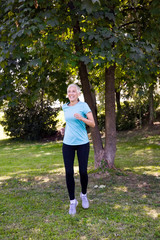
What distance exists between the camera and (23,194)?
5164mm

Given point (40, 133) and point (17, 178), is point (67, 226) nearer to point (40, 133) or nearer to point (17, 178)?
point (17, 178)

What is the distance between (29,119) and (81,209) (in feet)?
41.9

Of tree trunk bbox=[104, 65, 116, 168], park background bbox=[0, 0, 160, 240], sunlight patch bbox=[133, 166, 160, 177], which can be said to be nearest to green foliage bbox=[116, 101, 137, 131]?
park background bbox=[0, 0, 160, 240]

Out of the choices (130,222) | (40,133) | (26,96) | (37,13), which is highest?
(37,13)

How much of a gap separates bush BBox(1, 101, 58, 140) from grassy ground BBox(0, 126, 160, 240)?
9.00 metres

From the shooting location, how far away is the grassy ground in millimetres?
3328

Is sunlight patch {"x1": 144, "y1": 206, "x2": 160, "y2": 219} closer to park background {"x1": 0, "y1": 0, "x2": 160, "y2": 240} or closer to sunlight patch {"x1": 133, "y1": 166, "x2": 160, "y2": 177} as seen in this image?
park background {"x1": 0, "y1": 0, "x2": 160, "y2": 240}

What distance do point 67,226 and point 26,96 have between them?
11.5 feet

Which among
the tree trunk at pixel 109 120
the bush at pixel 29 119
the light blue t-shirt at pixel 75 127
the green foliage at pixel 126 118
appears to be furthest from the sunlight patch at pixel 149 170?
the bush at pixel 29 119

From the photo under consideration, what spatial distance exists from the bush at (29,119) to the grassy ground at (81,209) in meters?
9.00

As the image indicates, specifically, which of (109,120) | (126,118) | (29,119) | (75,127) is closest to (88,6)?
(75,127)

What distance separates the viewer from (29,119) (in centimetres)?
1641

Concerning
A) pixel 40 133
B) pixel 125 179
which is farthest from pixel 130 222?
pixel 40 133

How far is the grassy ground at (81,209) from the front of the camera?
3.33 m
